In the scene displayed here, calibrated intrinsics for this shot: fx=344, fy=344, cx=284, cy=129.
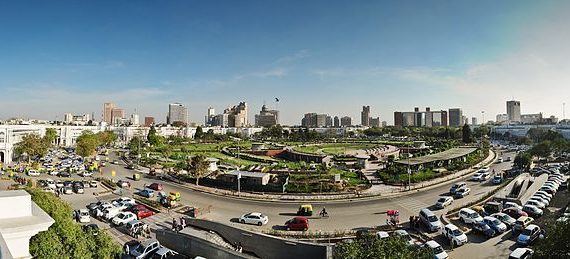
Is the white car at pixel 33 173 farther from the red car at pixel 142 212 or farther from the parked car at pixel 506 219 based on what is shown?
the parked car at pixel 506 219

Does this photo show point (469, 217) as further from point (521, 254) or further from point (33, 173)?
point (33, 173)

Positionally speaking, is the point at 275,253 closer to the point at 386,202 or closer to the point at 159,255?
the point at 159,255

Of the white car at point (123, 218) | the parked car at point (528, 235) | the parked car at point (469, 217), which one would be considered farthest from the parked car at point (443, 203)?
the white car at point (123, 218)

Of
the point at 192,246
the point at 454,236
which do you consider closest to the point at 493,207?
the point at 454,236

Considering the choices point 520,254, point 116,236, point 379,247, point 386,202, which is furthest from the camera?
point 386,202

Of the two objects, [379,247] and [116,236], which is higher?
[379,247]

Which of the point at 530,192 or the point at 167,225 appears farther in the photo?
the point at 530,192

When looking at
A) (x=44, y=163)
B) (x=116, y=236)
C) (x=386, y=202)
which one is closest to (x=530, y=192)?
(x=386, y=202)

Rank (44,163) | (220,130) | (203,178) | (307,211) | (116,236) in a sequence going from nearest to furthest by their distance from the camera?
1. (116,236)
2. (307,211)
3. (203,178)
4. (44,163)
5. (220,130)
